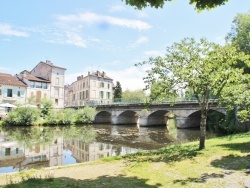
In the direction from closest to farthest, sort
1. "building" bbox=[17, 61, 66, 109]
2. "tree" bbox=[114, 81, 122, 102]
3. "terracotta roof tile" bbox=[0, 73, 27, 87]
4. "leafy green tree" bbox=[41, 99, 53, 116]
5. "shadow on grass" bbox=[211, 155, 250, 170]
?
"shadow on grass" bbox=[211, 155, 250, 170], "leafy green tree" bbox=[41, 99, 53, 116], "terracotta roof tile" bbox=[0, 73, 27, 87], "building" bbox=[17, 61, 66, 109], "tree" bbox=[114, 81, 122, 102]

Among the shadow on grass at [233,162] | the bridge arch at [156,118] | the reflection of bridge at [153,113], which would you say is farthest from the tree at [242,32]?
the shadow on grass at [233,162]

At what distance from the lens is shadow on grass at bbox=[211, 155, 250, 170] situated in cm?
838

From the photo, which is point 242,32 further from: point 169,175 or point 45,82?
point 45,82

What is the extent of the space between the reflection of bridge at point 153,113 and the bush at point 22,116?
1478 cm

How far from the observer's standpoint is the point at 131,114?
5066 cm

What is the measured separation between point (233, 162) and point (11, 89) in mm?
43216

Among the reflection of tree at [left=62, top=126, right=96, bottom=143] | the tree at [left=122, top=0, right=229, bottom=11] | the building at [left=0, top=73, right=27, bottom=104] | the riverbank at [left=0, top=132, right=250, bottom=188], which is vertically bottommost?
the reflection of tree at [left=62, top=126, right=96, bottom=143]

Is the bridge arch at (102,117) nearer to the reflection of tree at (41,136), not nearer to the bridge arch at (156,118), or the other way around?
the bridge arch at (156,118)

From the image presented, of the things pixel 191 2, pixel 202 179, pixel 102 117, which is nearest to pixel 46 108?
pixel 102 117

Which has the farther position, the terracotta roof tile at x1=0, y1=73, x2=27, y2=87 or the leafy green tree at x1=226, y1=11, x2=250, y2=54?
the terracotta roof tile at x1=0, y1=73, x2=27, y2=87

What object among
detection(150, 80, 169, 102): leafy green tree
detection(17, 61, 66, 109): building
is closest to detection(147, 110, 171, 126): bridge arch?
detection(17, 61, 66, 109): building

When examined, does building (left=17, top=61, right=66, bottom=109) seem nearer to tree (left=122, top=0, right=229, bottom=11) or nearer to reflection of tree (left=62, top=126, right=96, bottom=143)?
reflection of tree (left=62, top=126, right=96, bottom=143)

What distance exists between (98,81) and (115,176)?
5978 cm

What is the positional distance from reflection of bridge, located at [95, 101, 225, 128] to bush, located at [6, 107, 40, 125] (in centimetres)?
1478
